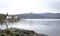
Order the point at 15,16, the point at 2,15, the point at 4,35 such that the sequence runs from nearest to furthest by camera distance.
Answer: the point at 4,35 < the point at 2,15 < the point at 15,16

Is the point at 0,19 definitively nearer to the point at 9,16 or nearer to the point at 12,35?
the point at 9,16

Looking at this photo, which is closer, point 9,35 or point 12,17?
point 9,35

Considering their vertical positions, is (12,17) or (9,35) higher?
(9,35)

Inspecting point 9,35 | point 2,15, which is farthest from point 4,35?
point 2,15

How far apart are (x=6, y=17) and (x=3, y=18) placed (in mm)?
1010

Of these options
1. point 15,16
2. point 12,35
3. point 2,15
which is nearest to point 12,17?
point 15,16

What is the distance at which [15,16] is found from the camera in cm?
3081

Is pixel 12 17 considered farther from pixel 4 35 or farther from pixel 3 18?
pixel 4 35

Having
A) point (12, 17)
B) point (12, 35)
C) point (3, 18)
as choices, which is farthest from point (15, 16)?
point (12, 35)

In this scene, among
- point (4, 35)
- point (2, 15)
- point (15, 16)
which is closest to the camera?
point (4, 35)

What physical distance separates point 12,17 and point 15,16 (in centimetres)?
52

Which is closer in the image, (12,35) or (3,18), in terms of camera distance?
(12,35)

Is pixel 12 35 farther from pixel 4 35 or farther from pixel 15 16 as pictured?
pixel 15 16

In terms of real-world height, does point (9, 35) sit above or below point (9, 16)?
above
